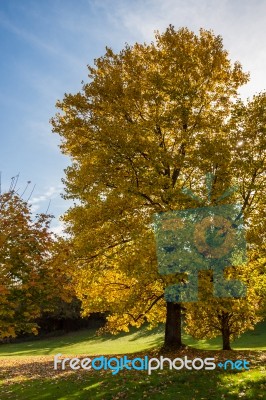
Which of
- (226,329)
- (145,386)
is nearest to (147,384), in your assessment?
(145,386)

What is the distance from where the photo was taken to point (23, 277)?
12.8 metres

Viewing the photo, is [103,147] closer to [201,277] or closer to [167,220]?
[167,220]

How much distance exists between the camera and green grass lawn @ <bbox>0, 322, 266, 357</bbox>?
3781 centimetres

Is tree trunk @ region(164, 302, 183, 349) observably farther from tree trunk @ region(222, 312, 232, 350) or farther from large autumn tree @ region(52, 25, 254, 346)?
tree trunk @ region(222, 312, 232, 350)

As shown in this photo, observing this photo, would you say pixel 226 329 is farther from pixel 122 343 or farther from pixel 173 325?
pixel 122 343

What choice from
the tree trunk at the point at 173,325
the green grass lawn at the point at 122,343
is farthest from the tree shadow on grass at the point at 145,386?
the green grass lawn at the point at 122,343

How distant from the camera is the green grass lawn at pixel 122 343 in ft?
124

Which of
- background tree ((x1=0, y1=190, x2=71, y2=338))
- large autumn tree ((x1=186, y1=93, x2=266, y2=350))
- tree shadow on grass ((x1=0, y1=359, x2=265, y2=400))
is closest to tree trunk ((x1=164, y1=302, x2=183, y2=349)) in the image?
large autumn tree ((x1=186, y1=93, x2=266, y2=350))

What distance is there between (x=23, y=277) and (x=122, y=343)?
3756cm

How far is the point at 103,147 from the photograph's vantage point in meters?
17.6

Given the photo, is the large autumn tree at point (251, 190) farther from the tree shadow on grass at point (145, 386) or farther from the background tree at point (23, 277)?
the background tree at point (23, 277)

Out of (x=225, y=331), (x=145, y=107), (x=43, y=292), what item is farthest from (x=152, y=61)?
(x=225, y=331)

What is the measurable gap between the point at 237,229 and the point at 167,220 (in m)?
3.04

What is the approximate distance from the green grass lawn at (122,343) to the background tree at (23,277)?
81.1ft
